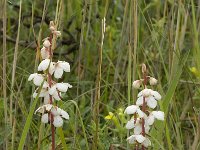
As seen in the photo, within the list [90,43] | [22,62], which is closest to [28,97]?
[22,62]

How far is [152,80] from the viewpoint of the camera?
5.15 feet

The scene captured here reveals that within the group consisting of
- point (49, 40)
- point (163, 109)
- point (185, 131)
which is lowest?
point (185, 131)

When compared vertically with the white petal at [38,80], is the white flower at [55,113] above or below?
below

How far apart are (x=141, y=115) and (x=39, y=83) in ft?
0.92

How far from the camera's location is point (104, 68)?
278cm

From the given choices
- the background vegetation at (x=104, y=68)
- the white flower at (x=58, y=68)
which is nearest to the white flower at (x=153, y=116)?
the background vegetation at (x=104, y=68)

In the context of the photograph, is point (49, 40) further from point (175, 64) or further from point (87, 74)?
point (87, 74)

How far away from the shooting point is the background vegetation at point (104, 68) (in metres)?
1.86

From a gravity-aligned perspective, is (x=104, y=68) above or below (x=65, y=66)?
below

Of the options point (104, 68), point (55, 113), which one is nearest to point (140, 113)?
point (55, 113)

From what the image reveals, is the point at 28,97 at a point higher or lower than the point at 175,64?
lower

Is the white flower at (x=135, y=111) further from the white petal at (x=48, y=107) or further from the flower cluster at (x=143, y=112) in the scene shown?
the white petal at (x=48, y=107)

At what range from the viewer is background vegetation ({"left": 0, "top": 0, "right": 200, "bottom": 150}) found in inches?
73.3

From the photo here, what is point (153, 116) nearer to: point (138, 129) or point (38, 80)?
point (138, 129)
